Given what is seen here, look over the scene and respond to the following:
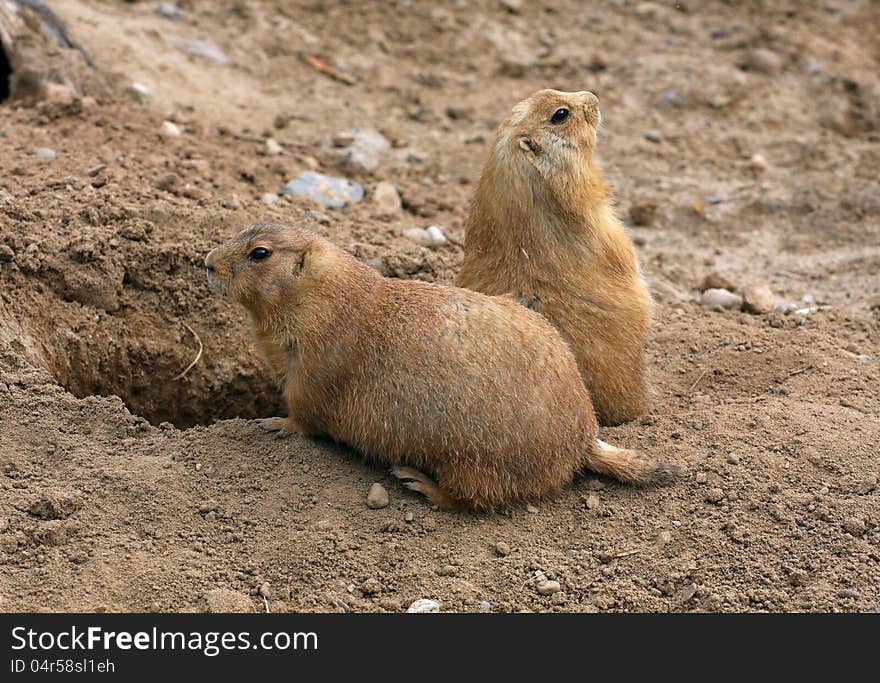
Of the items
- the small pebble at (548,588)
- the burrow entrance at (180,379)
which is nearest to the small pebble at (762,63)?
the burrow entrance at (180,379)

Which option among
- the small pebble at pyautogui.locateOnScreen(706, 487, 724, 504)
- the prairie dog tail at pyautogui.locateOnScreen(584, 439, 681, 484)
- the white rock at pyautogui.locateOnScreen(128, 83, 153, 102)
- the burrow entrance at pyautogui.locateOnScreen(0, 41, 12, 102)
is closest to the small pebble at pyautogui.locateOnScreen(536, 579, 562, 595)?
the prairie dog tail at pyautogui.locateOnScreen(584, 439, 681, 484)

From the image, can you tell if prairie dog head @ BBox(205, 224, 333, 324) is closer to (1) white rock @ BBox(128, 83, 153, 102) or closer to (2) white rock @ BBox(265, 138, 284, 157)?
(2) white rock @ BBox(265, 138, 284, 157)

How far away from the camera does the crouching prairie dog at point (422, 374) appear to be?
5043 millimetres

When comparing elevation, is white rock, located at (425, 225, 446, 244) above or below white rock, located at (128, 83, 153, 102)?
below

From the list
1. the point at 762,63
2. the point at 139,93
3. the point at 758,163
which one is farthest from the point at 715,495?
the point at 762,63

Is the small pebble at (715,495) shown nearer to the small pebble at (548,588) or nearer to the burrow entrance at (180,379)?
the small pebble at (548,588)

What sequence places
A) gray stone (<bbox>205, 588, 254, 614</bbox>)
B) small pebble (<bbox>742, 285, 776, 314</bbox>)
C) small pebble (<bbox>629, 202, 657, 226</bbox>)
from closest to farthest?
gray stone (<bbox>205, 588, 254, 614</bbox>) → small pebble (<bbox>742, 285, 776, 314</bbox>) → small pebble (<bbox>629, 202, 657, 226</bbox>)

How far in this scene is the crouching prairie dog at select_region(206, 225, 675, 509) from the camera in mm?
5043

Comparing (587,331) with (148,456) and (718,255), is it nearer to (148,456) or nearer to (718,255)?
(148,456)

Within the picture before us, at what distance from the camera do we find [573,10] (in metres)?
12.5

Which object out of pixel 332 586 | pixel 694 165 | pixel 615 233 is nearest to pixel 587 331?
pixel 615 233

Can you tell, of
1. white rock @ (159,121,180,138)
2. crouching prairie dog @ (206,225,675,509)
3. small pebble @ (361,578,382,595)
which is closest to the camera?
small pebble @ (361,578,382,595)

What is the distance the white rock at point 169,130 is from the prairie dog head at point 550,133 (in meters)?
3.11

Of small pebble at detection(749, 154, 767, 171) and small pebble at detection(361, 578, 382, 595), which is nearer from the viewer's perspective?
small pebble at detection(361, 578, 382, 595)
